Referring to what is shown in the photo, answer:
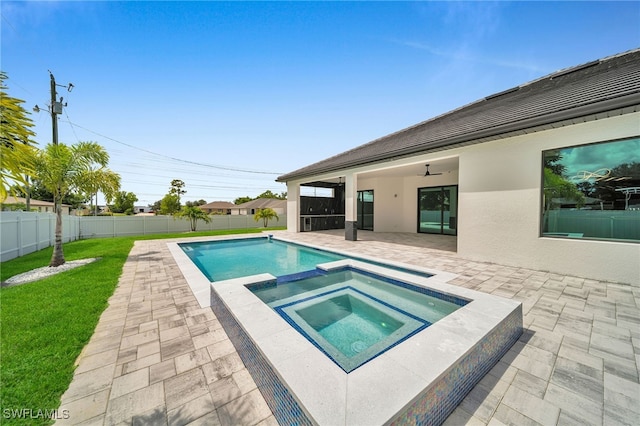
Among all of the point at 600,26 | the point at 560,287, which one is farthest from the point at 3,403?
the point at 600,26

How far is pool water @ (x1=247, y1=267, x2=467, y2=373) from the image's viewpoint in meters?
2.95

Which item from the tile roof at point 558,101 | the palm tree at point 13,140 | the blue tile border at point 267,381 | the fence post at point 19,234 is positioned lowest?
the blue tile border at point 267,381

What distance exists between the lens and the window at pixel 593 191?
4.73m

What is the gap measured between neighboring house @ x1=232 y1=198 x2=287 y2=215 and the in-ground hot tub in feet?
105

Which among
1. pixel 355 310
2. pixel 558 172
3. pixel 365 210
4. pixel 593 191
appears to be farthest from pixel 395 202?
pixel 355 310

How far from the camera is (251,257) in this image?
27.5ft

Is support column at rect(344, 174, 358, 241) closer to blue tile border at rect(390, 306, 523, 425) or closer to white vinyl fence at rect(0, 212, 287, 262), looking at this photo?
blue tile border at rect(390, 306, 523, 425)

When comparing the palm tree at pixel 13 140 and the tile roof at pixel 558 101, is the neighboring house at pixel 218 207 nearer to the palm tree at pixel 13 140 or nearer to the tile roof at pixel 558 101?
the tile roof at pixel 558 101

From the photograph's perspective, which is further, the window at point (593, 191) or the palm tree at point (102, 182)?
the palm tree at point (102, 182)

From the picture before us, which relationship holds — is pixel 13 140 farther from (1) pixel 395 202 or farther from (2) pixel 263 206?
(2) pixel 263 206

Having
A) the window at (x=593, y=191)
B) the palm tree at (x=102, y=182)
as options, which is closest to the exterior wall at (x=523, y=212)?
the window at (x=593, y=191)

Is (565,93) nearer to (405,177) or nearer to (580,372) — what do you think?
(580,372)

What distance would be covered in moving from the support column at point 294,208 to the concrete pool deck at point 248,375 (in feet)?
34.1

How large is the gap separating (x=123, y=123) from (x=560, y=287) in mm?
22158
